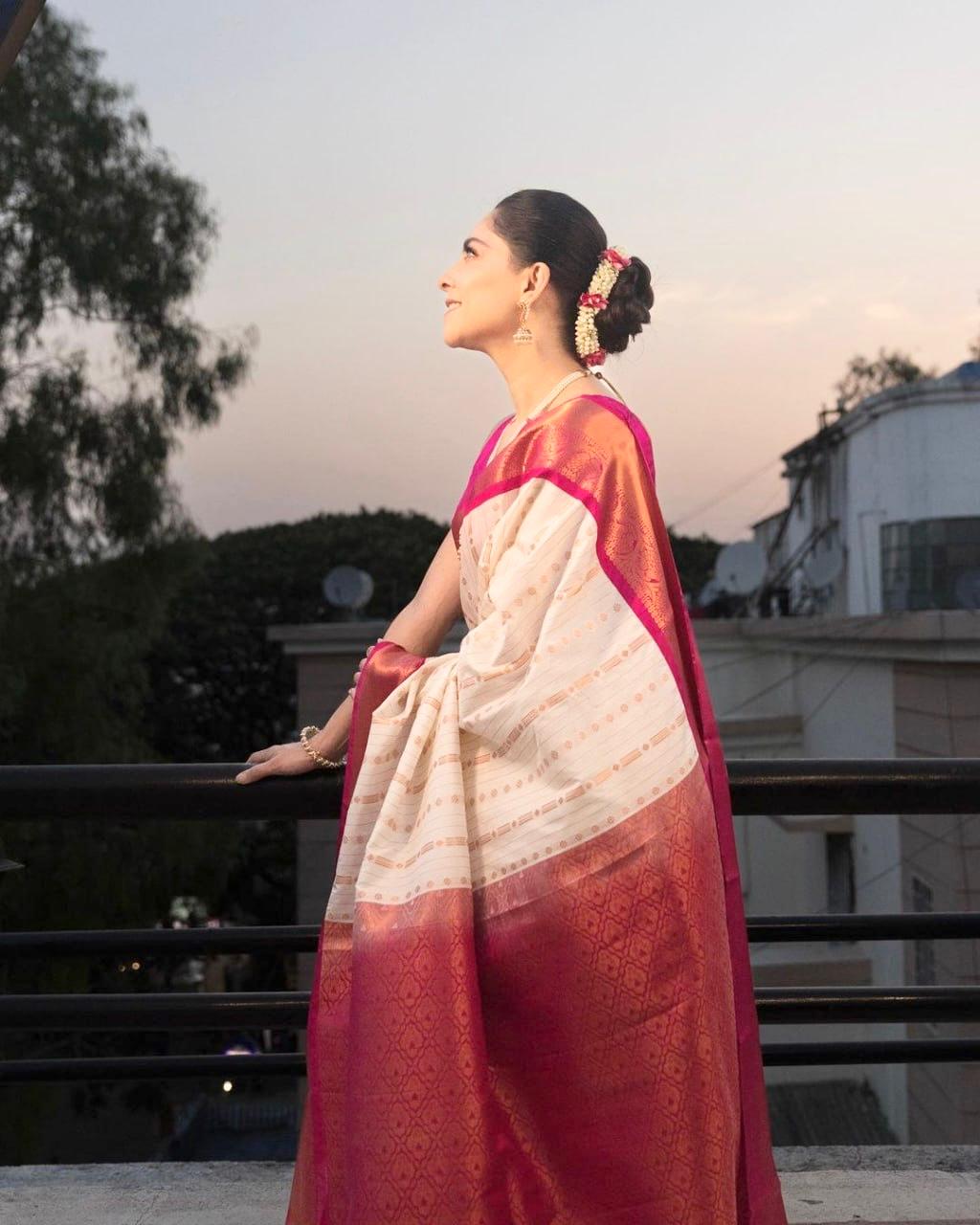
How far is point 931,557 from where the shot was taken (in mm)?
12609

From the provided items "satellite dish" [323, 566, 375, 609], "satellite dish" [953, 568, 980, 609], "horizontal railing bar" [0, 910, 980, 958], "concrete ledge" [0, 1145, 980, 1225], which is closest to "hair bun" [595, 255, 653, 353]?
"horizontal railing bar" [0, 910, 980, 958]

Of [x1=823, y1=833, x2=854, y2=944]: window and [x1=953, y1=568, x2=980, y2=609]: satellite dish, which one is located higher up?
[x1=953, y1=568, x2=980, y2=609]: satellite dish

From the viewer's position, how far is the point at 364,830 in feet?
5.66

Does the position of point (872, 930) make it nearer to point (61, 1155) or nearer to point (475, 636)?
point (475, 636)

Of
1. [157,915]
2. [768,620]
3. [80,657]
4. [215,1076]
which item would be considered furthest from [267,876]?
[215,1076]

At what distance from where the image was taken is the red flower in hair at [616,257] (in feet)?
6.08

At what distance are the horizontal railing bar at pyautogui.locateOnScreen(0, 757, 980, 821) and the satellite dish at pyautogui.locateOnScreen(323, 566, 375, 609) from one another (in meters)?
11.3

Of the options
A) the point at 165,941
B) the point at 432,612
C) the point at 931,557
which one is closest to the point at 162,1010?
the point at 165,941

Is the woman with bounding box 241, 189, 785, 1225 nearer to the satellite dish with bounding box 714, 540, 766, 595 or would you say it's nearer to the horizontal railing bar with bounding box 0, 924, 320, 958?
the horizontal railing bar with bounding box 0, 924, 320, 958

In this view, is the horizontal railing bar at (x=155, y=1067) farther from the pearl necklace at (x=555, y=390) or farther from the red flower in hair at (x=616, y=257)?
the red flower in hair at (x=616, y=257)

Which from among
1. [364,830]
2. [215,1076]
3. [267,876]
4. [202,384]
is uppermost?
[202,384]

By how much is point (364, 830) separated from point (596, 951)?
0.30 metres

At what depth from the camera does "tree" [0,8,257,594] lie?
1159 centimetres

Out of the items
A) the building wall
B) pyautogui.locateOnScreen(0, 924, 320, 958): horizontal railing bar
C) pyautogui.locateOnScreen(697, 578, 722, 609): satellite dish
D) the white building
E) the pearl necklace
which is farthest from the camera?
pyautogui.locateOnScreen(697, 578, 722, 609): satellite dish
